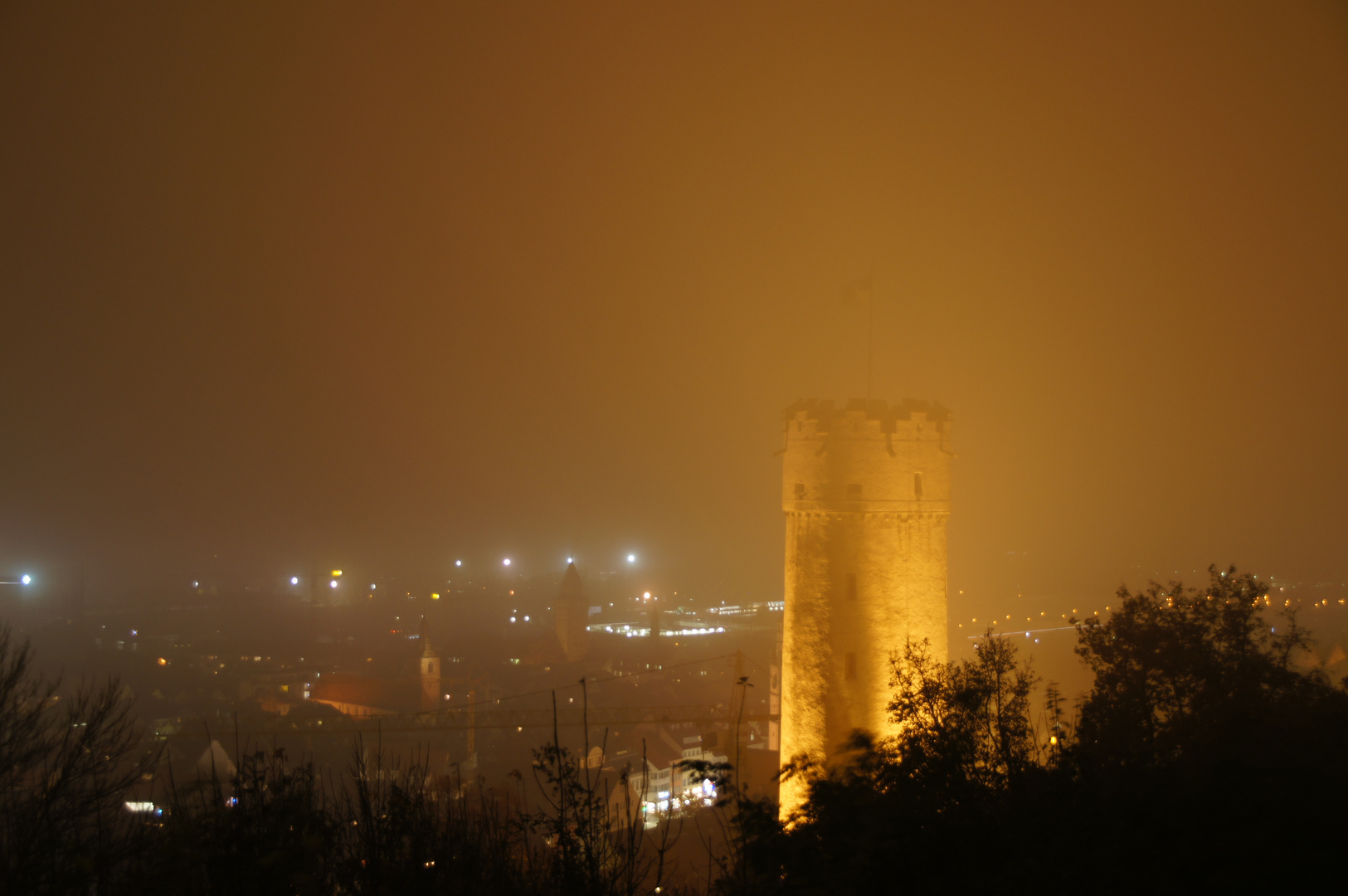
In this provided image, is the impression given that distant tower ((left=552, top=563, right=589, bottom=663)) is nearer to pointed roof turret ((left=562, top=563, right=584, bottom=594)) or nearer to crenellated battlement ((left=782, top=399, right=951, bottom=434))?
pointed roof turret ((left=562, top=563, right=584, bottom=594))

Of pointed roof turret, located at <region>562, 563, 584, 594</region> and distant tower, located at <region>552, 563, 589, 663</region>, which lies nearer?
distant tower, located at <region>552, 563, 589, 663</region>

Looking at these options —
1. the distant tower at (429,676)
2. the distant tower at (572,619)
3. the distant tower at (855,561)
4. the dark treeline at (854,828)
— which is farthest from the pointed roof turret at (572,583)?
the dark treeline at (854,828)

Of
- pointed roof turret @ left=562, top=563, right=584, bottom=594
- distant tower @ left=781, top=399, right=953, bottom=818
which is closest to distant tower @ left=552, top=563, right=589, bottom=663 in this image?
pointed roof turret @ left=562, top=563, right=584, bottom=594

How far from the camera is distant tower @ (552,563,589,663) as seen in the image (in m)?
73.8

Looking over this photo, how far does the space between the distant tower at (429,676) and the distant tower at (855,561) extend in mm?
43816

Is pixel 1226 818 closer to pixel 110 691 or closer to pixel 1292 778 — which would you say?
pixel 1292 778

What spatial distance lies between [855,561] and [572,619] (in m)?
64.6

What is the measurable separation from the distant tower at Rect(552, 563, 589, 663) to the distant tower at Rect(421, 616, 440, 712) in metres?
20.2

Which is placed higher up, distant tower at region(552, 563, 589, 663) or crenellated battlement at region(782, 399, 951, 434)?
crenellated battlement at region(782, 399, 951, 434)

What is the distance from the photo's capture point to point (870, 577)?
12.3 metres

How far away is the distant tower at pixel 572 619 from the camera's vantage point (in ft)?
242

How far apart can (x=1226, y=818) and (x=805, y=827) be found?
10.3ft

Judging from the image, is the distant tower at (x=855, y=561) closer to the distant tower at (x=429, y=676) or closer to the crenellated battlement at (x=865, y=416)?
the crenellated battlement at (x=865, y=416)

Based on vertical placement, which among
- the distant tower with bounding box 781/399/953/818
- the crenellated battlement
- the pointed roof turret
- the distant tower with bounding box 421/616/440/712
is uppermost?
the crenellated battlement
